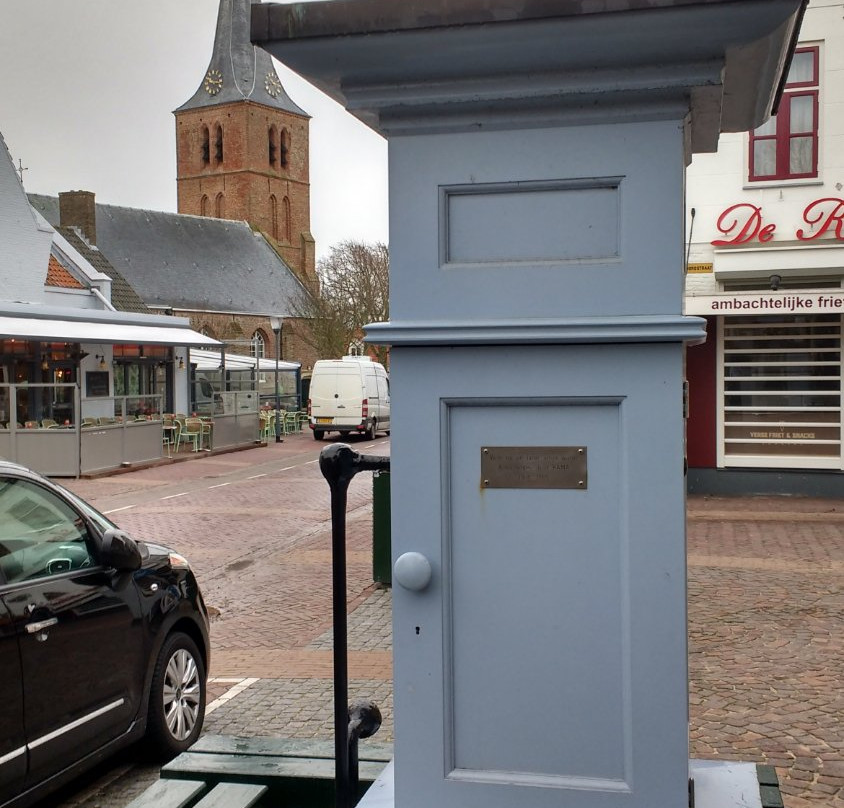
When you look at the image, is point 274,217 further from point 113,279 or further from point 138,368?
point 138,368

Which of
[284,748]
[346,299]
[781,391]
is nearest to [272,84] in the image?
[346,299]

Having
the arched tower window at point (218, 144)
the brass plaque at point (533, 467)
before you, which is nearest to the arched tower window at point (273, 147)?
the arched tower window at point (218, 144)

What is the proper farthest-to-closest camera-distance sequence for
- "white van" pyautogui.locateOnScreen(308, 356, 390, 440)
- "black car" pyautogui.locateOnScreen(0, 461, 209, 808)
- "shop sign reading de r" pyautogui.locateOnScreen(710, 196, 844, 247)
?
"white van" pyautogui.locateOnScreen(308, 356, 390, 440), "shop sign reading de r" pyautogui.locateOnScreen(710, 196, 844, 247), "black car" pyautogui.locateOnScreen(0, 461, 209, 808)

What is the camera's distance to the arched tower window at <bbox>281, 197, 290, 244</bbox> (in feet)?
252

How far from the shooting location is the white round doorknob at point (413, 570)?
2361 millimetres

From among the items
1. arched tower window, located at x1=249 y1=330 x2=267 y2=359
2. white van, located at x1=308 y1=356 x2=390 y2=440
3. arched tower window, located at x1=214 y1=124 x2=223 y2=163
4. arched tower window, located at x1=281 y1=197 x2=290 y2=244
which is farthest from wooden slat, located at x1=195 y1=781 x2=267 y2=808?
arched tower window, located at x1=214 y1=124 x2=223 y2=163

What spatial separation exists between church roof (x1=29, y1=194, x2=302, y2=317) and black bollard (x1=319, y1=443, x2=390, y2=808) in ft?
172

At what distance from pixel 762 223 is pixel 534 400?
44.0 ft

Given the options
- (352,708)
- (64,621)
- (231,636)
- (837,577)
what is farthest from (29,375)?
(352,708)

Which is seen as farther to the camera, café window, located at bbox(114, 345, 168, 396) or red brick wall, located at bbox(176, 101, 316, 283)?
red brick wall, located at bbox(176, 101, 316, 283)

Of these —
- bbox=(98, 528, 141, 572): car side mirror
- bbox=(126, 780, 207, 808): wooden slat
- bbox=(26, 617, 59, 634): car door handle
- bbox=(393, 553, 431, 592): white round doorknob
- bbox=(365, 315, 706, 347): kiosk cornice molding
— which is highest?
bbox=(365, 315, 706, 347): kiosk cornice molding

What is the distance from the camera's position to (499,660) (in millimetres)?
2414

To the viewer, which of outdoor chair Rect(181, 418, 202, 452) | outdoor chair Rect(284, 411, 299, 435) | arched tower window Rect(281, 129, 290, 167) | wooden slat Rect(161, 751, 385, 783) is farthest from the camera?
arched tower window Rect(281, 129, 290, 167)

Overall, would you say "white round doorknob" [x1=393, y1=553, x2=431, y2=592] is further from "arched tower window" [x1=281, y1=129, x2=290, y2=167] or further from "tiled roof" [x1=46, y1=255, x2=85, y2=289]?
"arched tower window" [x1=281, y1=129, x2=290, y2=167]
